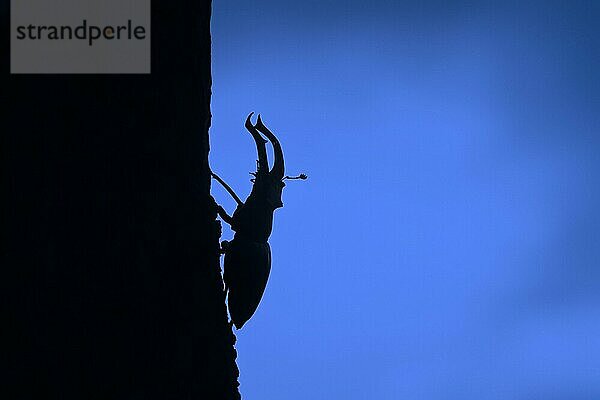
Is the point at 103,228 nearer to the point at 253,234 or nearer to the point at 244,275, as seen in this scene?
the point at 244,275

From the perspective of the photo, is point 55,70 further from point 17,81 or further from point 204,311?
point 204,311

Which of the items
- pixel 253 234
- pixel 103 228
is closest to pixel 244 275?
pixel 253 234

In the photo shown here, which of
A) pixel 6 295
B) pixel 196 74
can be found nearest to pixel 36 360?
pixel 6 295

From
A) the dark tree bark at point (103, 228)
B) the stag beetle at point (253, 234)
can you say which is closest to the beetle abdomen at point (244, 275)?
the stag beetle at point (253, 234)

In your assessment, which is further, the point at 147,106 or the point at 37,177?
the point at 147,106

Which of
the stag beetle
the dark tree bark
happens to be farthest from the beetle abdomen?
the dark tree bark

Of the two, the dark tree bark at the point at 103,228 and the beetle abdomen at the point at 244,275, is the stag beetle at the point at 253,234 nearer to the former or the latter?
the beetle abdomen at the point at 244,275
